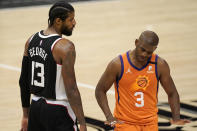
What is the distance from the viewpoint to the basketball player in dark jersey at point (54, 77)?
3918 millimetres

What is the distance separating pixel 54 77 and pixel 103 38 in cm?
708

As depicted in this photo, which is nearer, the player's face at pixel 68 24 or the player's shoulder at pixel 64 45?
the player's shoulder at pixel 64 45

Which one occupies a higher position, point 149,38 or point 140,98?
point 149,38

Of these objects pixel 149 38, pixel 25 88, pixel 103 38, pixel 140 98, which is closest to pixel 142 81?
pixel 140 98

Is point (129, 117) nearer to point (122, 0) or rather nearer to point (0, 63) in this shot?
point (0, 63)

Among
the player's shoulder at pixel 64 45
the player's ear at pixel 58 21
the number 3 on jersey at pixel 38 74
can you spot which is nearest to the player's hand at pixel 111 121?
the number 3 on jersey at pixel 38 74

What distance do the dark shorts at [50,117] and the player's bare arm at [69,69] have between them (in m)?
0.18

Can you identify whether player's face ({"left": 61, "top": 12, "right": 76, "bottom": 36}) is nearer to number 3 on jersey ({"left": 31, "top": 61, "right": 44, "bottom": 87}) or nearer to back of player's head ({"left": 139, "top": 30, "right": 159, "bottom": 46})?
number 3 on jersey ({"left": 31, "top": 61, "right": 44, "bottom": 87})

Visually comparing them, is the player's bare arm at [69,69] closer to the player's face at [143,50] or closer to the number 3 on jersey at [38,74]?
the number 3 on jersey at [38,74]

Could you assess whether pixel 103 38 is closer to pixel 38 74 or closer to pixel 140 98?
pixel 140 98

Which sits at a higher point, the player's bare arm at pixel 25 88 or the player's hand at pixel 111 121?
the player's bare arm at pixel 25 88

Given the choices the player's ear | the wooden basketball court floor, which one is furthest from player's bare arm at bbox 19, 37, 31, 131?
the wooden basketball court floor

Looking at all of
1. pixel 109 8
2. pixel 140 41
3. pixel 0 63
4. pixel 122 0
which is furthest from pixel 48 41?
pixel 122 0

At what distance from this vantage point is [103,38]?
11.0 metres
